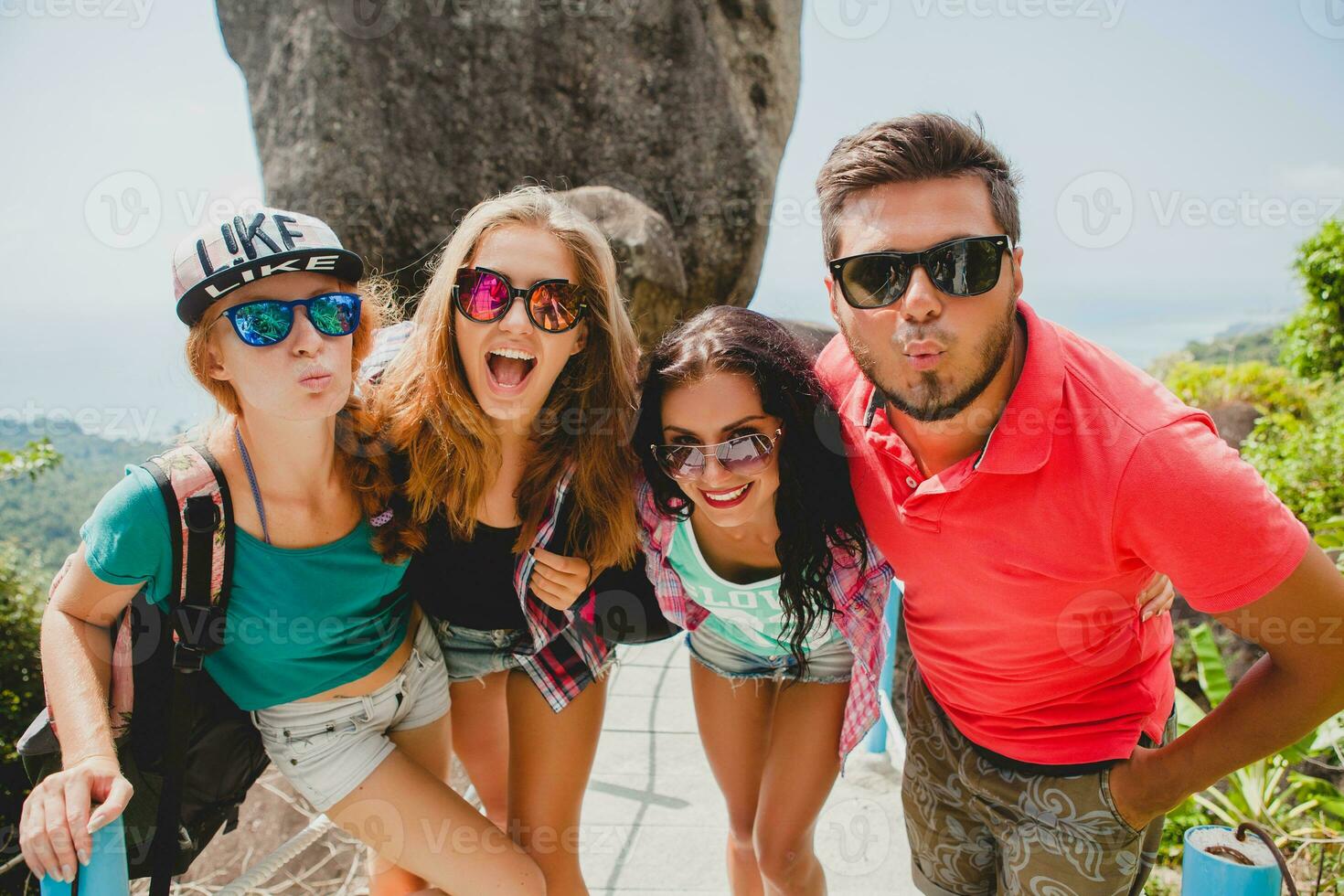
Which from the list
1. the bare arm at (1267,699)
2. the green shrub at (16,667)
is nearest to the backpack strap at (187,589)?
the bare arm at (1267,699)

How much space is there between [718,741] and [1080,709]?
1088 millimetres

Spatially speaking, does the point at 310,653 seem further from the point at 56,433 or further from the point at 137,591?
the point at 56,433

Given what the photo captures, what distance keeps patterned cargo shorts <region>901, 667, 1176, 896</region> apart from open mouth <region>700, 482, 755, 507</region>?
2.81 ft

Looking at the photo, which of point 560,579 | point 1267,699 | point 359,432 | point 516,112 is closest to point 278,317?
point 359,432

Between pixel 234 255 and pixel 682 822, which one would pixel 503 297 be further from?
pixel 682 822

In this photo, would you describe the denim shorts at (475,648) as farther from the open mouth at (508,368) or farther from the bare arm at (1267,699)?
the bare arm at (1267,699)

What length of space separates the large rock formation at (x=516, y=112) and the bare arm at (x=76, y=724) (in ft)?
18.7

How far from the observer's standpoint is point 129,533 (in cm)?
188

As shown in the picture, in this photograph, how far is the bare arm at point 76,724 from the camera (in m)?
1.62

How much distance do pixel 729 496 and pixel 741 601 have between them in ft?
1.26

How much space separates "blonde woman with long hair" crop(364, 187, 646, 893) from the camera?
2.36 metres

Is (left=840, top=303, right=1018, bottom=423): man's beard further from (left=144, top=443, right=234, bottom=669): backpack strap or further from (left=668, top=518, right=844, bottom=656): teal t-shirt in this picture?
(left=144, top=443, right=234, bottom=669): backpack strap

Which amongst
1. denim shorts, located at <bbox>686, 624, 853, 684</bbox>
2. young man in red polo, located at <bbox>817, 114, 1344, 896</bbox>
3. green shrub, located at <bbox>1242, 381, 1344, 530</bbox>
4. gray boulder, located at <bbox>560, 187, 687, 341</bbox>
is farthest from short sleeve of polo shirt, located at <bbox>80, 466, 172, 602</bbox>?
green shrub, located at <bbox>1242, 381, 1344, 530</bbox>

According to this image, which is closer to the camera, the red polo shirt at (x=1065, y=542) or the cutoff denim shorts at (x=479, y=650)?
the red polo shirt at (x=1065, y=542)
